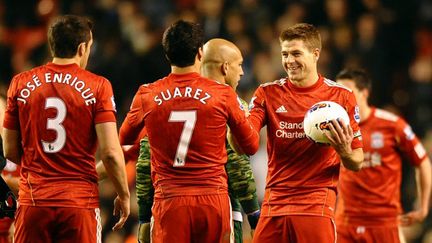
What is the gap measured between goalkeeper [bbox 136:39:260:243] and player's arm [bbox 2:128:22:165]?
1.21 metres

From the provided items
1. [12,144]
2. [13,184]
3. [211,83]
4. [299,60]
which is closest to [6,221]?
[13,184]

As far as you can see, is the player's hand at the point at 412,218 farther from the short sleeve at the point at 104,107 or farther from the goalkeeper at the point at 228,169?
the short sleeve at the point at 104,107

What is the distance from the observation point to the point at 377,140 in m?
10.2

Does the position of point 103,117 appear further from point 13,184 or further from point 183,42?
point 13,184

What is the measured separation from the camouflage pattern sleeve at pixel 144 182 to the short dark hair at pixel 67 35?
52.2 inches

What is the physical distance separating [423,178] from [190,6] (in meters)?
6.48

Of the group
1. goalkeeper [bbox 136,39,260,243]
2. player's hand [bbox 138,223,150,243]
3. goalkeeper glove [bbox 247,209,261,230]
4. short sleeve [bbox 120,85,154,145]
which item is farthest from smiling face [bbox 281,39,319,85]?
player's hand [bbox 138,223,150,243]

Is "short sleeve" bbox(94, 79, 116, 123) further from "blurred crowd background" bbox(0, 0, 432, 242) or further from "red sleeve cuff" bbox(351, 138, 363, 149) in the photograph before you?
"blurred crowd background" bbox(0, 0, 432, 242)

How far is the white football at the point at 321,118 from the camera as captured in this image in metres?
7.39

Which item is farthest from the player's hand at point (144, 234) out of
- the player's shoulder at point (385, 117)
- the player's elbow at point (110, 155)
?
the player's shoulder at point (385, 117)

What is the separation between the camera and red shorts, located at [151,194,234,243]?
7320 mm

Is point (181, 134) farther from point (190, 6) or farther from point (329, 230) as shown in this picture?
point (190, 6)

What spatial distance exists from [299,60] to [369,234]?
A: 284 cm

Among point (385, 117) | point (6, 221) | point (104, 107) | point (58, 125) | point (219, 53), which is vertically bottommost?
point (6, 221)
